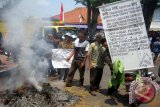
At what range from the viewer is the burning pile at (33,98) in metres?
8.38

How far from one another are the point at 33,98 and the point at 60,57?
12.7 ft

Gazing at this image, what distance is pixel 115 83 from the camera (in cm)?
957

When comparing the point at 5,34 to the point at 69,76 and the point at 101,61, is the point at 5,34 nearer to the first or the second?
the point at 69,76

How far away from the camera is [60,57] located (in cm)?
1227

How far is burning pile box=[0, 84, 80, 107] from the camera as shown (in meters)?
8.38

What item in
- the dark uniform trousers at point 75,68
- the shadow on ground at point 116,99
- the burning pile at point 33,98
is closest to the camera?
the burning pile at point 33,98

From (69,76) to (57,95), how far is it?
1.74 meters

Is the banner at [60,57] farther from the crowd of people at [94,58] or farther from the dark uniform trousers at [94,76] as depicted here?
the dark uniform trousers at [94,76]

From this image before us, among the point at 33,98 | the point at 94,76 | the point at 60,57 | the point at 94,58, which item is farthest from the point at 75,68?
the point at 33,98

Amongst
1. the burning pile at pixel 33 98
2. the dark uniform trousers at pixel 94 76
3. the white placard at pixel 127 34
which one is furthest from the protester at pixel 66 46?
the white placard at pixel 127 34

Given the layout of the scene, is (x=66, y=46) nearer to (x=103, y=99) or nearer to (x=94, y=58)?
(x=94, y=58)

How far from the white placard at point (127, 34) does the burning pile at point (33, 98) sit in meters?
1.83

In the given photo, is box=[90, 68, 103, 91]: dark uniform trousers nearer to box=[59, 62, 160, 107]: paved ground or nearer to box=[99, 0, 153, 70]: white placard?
box=[59, 62, 160, 107]: paved ground

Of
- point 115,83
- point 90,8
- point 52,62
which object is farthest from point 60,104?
point 90,8
